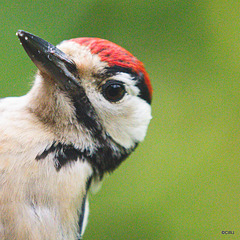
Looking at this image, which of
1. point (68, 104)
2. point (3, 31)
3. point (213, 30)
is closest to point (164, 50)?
point (213, 30)

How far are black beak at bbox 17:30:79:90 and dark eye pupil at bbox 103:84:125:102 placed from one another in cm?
20

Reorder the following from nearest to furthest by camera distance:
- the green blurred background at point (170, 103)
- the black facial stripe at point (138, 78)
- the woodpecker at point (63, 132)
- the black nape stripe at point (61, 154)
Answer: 1. the woodpecker at point (63, 132)
2. the black nape stripe at point (61, 154)
3. the black facial stripe at point (138, 78)
4. the green blurred background at point (170, 103)

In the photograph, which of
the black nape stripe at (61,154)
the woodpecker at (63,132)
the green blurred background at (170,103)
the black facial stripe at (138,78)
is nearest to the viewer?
the woodpecker at (63,132)

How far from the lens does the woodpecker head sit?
1850 mm

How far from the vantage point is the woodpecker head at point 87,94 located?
1.85 metres

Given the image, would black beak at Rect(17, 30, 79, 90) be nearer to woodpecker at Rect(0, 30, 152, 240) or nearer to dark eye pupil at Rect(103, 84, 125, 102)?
woodpecker at Rect(0, 30, 152, 240)

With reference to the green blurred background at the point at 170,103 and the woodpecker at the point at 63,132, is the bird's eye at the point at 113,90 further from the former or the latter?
the green blurred background at the point at 170,103

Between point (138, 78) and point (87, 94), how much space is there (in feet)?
1.35

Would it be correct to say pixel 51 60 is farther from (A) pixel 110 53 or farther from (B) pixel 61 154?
(B) pixel 61 154

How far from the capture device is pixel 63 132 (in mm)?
1860

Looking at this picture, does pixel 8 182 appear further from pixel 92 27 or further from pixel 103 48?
pixel 92 27

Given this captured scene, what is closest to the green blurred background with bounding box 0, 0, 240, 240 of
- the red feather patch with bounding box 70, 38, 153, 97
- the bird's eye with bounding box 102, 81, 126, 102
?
the red feather patch with bounding box 70, 38, 153, 97

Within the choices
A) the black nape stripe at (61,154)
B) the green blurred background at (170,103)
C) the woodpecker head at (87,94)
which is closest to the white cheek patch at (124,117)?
the woodpecker head at (87,94)

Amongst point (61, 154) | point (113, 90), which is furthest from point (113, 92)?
point (61, 154)
